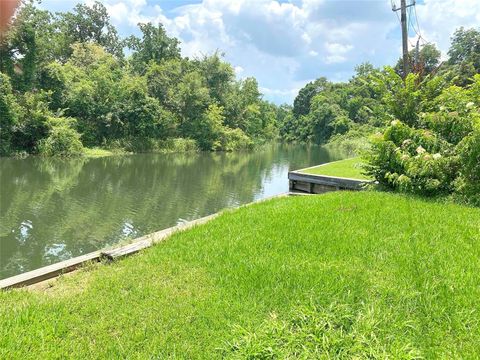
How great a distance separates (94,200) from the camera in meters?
11.4

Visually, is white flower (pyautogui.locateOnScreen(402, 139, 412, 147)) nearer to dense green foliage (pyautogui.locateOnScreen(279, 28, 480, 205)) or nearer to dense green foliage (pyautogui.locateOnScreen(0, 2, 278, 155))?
dense green foliage (pyautogui.locateOnScreen(279, 28, 480, 205))

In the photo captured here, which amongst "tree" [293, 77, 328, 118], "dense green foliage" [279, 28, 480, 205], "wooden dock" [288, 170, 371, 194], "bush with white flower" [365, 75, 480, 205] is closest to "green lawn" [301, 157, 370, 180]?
"wooden dock" [288, 170, 371, 194]

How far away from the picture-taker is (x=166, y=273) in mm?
3523

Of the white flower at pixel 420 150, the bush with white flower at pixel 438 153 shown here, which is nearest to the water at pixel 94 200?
the bush with white flower at pixel 438 153

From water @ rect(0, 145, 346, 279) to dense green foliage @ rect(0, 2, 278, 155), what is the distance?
3.51 meters

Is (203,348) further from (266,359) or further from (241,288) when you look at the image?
(241,288)

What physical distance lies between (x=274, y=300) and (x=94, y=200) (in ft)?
32.1

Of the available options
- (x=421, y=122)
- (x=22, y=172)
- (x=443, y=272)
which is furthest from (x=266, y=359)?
(x=22, y=172)

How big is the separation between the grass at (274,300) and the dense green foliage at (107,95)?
21.0 meters

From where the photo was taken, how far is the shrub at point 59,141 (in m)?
22.4

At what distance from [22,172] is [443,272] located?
58.5ft

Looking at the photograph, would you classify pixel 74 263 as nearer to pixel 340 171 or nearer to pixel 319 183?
pixel 319 183

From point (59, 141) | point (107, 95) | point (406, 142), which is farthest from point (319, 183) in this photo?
point (107, 95)

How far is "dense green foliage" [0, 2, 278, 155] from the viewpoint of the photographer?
2230 centimetres
